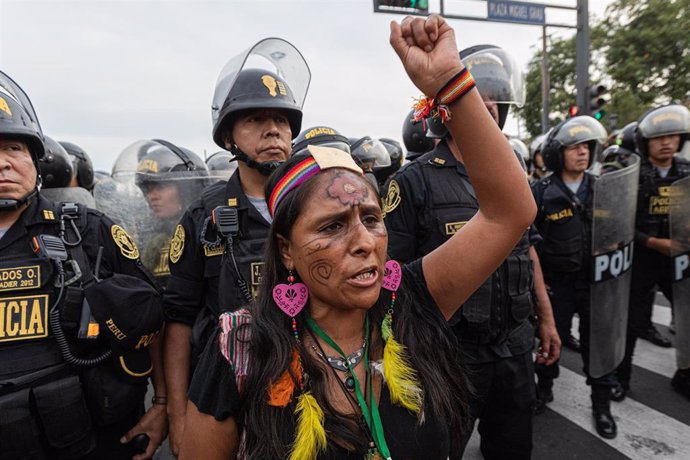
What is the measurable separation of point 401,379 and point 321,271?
1.20ft

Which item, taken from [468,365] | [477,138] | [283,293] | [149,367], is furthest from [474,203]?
[149,367]

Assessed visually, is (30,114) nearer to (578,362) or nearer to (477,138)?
(477,138)

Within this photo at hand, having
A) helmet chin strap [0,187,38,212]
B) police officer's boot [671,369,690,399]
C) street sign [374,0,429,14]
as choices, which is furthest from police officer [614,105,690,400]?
street sign [374,0,429,14]

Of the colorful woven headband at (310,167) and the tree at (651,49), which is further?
the tree at (651,49)

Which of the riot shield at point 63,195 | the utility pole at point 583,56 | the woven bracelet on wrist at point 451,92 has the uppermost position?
the utility pole at point 583,56

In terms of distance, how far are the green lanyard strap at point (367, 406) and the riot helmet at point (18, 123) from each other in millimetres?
1415

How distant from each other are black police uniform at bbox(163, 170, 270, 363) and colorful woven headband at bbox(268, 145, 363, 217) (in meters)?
0.72

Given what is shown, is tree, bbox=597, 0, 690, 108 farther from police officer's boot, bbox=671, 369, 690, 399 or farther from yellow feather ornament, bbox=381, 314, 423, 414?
yellow feather ornament, bbox=381, 314, 423, 414

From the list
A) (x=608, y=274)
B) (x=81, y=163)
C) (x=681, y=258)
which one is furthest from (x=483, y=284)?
(x=81, y=163)

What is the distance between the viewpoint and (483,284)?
87.0 inches

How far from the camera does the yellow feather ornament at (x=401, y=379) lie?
1214 mm

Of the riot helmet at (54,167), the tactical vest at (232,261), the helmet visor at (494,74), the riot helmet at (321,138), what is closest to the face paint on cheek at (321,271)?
the tactical vest at (232,261)

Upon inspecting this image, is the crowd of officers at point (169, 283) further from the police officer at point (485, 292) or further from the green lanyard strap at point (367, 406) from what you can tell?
the green lanyard strap at point (367, 406)

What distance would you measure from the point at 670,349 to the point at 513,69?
160 inches
